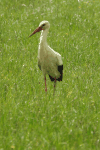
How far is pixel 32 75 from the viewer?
5.48 meters

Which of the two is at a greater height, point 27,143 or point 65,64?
point 27,143

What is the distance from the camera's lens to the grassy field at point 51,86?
3.24 meters

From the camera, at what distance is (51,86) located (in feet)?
17.0

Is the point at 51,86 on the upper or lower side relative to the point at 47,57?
lower

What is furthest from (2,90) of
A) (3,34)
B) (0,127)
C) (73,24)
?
(73,24)

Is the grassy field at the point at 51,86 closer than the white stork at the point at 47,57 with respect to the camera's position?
Yes

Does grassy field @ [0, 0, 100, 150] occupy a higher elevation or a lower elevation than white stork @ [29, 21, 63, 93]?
lower

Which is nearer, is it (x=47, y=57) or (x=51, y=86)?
(x=47, y=57)

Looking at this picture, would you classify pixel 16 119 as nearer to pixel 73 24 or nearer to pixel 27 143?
pixel 27 143

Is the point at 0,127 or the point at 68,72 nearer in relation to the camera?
the point at 0,127

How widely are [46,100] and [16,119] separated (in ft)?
2.43

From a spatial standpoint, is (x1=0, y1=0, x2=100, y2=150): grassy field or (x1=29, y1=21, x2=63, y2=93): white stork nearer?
(x1=0, y1=0, x2=100, y2=150): grassy field

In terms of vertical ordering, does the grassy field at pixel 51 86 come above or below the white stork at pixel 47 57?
below

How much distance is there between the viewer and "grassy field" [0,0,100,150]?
10.6 ft
